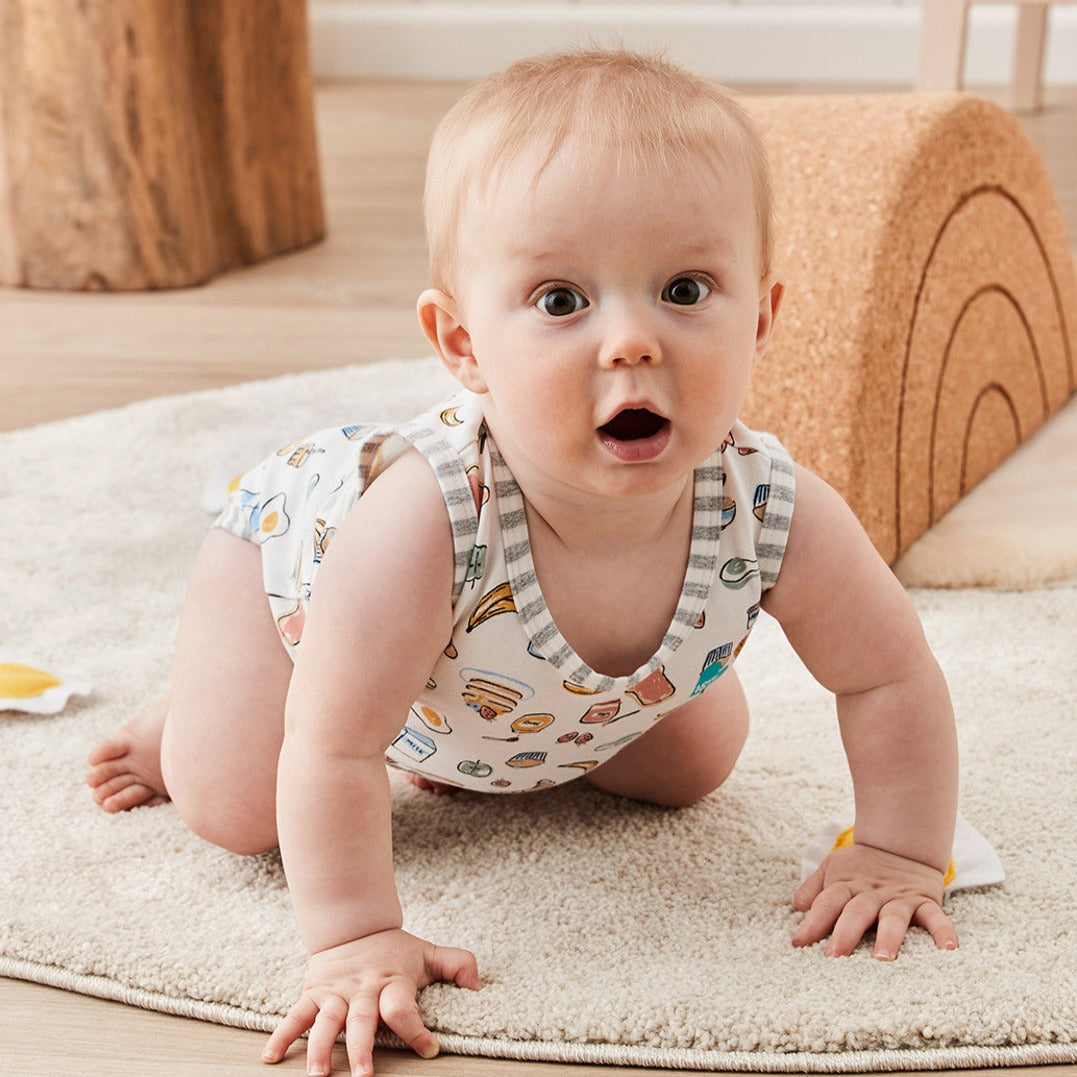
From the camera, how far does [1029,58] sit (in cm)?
321

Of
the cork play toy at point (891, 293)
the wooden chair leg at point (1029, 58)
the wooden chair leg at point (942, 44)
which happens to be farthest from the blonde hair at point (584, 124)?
the wooden chair leg at point (1029, 58)

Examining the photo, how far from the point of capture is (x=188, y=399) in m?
1.64

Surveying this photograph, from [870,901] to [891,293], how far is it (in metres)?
0.58

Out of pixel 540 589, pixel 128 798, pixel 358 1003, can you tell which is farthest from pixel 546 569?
pixel 128 798

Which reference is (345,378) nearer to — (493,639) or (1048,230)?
(1048,230)

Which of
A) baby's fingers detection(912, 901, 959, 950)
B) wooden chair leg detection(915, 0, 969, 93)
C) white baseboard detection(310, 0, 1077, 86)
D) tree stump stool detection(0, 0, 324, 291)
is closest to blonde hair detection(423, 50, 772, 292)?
baby's fingers detection(912, 901, 959, 950)

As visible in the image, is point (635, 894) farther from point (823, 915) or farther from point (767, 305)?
point (767, 305)

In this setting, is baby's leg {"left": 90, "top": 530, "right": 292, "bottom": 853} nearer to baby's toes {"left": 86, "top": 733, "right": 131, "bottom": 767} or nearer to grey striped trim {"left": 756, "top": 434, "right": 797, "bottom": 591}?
baby's toes {"left": 86, "top": 733, "right": 131, "bottom": 767}

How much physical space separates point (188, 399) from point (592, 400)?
1075mm

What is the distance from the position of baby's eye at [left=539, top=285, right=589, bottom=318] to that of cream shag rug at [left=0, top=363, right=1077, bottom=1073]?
33 centimetres

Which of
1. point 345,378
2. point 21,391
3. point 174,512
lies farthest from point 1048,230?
point 21,391

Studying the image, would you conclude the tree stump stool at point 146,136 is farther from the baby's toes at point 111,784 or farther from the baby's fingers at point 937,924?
the baby's fingers at point 937,924

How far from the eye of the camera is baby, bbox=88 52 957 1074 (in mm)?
646

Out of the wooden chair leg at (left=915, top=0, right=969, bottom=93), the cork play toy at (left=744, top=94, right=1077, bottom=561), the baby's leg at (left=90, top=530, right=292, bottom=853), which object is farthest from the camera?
the wooden chair leg at (left=915, top=0, right=969, bottom=93)
